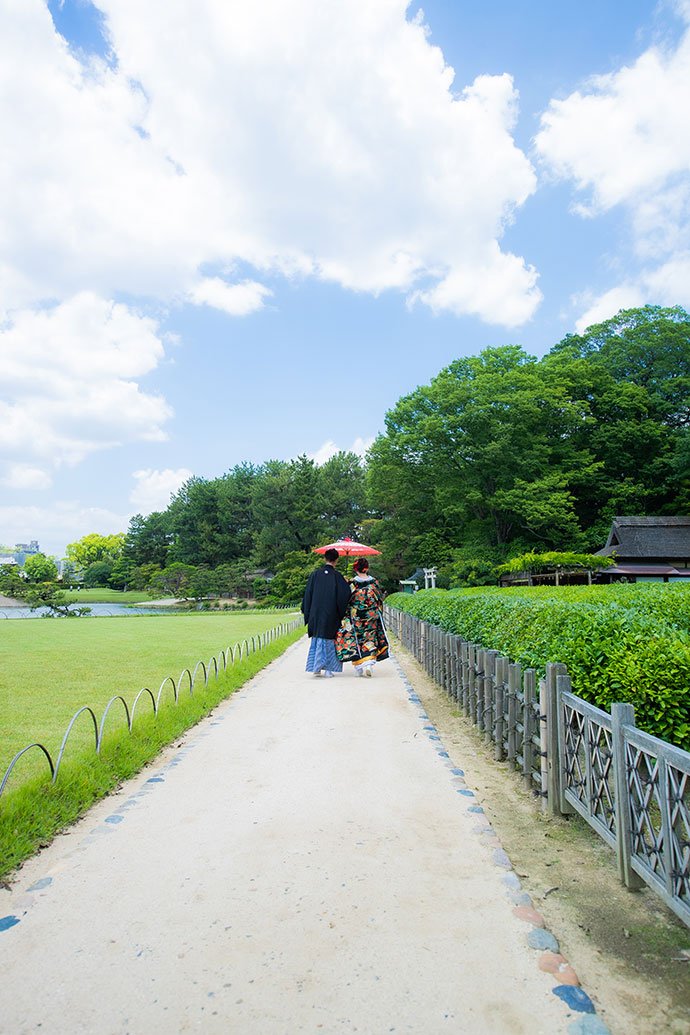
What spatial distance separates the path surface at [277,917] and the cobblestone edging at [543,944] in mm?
15

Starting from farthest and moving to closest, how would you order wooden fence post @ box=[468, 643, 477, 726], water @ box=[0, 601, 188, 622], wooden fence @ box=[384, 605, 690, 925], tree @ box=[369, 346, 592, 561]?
1. water @ box=[0, 601, 188, 622]
2. tree @ box=[369, 346, 592, 561]
3. wooden fence post @ box=[468, 643, 477, 726]
4. wooden fence @ box=[384, 605, 690, 925]

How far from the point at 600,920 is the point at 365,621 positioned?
696 centimetres

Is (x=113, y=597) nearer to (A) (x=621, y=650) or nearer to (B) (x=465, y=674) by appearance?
(B) (x=465, y=674)

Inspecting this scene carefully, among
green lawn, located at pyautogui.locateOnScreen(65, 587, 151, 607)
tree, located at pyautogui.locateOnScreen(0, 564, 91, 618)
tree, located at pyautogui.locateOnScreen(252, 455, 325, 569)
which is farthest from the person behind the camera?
green lawn, located at pyautogui.locateOnScreen(65, 587, 151, 607)

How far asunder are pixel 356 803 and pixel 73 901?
175 centimetres

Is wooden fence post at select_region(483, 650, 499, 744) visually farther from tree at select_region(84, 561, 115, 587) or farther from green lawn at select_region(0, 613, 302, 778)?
tree at select_region(84, 561, 115, 587)

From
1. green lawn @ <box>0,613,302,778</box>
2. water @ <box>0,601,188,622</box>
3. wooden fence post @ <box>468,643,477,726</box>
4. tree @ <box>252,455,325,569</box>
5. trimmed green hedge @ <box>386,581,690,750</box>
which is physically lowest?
water @ <box>0,601,188,622</box>

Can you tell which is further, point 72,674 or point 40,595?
point 40,595

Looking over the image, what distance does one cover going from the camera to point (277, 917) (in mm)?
2578

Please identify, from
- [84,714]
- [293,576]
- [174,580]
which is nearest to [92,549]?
[174,580]

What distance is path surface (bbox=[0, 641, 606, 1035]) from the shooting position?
2025mm

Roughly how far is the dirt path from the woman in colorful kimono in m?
5.13

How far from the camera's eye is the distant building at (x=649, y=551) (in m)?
25.8

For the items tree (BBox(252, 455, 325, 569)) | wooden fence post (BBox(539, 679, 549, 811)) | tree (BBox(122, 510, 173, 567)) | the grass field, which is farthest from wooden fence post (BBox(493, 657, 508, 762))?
tree (BBox(122, 510, 173, 567))
